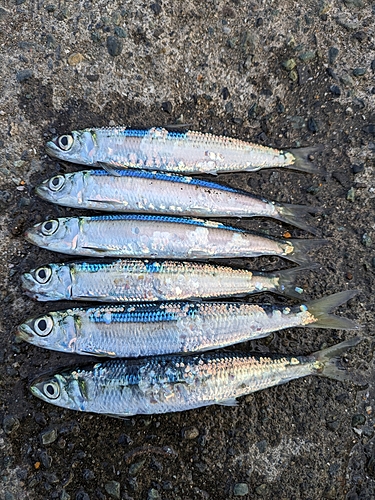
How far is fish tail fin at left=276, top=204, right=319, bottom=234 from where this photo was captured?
4.23 metres

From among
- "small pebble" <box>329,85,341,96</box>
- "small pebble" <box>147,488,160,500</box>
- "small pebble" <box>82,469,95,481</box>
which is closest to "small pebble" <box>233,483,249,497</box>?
"small pebble" <box>147,488,160,500</box>

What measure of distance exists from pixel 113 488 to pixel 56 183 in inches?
115

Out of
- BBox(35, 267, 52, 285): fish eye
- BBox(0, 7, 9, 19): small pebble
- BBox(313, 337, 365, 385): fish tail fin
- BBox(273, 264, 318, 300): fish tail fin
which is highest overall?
BBox(0, 7, 9, 19): small pebble

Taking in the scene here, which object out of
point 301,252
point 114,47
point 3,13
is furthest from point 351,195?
point 3,13

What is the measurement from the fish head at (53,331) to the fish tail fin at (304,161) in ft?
9.03

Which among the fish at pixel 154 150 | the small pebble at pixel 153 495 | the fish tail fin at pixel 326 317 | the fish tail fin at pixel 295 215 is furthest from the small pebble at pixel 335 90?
the small pebble at pixel 153 495

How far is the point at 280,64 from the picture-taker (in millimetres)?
4559

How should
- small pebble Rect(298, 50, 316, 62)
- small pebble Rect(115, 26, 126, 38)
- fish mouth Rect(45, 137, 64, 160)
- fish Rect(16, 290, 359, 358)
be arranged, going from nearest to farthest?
fish Rect(16, 290, 359, 358) < fish mouth Rect(45, 137, 64, 160) < small pebble Rect(115, 26, 126, 38) < small pebble Rect(298, 50, 316, 62)

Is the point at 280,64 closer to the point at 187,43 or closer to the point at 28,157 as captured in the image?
the point at 187,43

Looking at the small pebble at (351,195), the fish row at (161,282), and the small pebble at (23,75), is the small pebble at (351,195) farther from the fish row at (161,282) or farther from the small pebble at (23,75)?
the small pebble at (23,75)

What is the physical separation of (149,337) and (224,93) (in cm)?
275

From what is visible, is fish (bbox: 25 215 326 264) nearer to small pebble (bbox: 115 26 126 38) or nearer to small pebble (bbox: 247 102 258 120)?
small pebble (bbox: 247 102 258 120)

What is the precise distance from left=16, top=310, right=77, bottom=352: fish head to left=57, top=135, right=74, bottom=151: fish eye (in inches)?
64.2

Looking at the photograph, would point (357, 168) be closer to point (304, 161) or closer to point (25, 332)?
point (304, 161)
